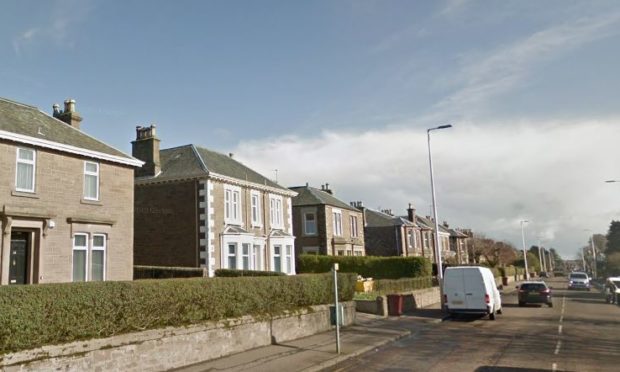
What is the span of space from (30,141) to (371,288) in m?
19.6

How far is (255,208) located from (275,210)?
8.46 feet

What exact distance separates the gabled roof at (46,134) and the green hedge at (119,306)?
10.3 m

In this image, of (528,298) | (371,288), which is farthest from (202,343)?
(528,298)

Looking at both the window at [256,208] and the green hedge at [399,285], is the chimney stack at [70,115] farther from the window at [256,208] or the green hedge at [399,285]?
the green hedge at [399,285]

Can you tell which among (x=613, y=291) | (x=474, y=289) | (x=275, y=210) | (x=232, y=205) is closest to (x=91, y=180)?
(x=232, y=205)

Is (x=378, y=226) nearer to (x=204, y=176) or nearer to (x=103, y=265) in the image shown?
(x=204, y=176)

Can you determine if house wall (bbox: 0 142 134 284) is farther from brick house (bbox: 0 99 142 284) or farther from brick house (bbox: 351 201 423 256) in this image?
brick house (bbox: 351 201 423 256)

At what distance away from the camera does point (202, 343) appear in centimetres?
1315

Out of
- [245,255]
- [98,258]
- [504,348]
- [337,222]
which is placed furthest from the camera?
[337,222]

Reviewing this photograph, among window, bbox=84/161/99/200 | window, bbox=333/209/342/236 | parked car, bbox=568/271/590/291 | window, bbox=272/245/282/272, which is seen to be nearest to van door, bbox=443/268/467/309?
window, bbox=272/245/282/272

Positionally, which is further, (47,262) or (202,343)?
(47,262)

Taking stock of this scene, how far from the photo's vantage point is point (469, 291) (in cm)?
2303

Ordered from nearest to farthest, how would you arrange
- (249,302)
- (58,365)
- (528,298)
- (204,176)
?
(58,365), (249,302), (204,176), (528,298)

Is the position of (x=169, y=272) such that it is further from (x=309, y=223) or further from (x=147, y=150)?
(x=309, y=223)
